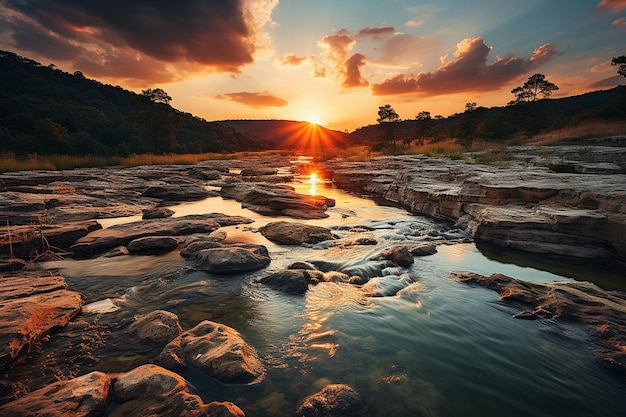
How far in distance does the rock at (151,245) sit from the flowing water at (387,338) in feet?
1.63

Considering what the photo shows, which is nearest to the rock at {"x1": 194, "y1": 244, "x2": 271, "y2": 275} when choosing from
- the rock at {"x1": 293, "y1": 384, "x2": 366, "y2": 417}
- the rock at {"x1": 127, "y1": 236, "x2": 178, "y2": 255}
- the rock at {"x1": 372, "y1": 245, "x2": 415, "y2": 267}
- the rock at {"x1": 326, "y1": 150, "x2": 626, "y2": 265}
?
the rock at {"x1": 127, "y1": 236, "x2": 178, "y2": 255}

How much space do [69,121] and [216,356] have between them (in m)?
66.8

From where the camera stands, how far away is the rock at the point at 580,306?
4.29 metres

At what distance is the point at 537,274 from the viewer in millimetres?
7164

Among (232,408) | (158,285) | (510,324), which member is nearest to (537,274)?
(510,324)

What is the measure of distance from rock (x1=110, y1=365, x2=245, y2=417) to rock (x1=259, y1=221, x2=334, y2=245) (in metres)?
6.27

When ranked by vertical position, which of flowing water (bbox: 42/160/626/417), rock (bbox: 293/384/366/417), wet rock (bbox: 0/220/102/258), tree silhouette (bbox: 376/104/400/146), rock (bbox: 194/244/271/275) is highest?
tree silhouette (bbox: 376/104/400/146)

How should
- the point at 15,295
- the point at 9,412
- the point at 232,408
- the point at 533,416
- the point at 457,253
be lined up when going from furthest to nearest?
1. the point at 457,253
2. the point at 15,295
3. the point at 533,416
4. the point at 232,408
5. the point at 9,412

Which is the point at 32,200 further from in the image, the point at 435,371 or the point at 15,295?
the point at 435,371

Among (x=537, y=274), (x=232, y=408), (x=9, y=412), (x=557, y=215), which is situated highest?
(x=557, y=215)

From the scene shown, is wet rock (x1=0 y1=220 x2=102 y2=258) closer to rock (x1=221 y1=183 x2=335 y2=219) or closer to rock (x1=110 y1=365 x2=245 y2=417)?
rock (x1=110 y1=365 x2=245 y2=417)

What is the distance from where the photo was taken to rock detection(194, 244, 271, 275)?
6.87m

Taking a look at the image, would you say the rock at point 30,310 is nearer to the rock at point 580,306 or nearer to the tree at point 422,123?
the rock at point 580,306

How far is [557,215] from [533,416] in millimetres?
6970
